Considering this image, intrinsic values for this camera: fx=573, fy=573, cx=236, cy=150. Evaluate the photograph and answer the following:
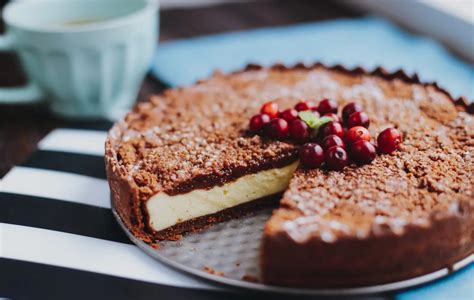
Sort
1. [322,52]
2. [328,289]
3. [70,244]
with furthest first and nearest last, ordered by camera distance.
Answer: [322,52]
[70,244]
[328,289]

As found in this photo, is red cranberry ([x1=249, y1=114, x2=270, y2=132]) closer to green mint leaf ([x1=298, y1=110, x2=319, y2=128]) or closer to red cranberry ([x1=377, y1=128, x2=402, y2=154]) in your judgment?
green mint leaf ([x1=298, y1=110, x2=319, y2=128])

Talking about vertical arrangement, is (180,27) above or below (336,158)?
below

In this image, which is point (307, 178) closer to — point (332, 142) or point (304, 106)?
point (332, 142)

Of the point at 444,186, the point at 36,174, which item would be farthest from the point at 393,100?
the point at 36,174

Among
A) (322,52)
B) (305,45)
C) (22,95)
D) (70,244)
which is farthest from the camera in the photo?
(305,45)

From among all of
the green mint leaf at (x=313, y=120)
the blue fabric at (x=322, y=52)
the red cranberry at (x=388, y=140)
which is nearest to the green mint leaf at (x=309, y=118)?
the green mint leaf at (x=313, y=120)

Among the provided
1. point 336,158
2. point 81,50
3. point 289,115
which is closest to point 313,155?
point 336,158

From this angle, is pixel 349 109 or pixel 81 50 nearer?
pixel 349 109
